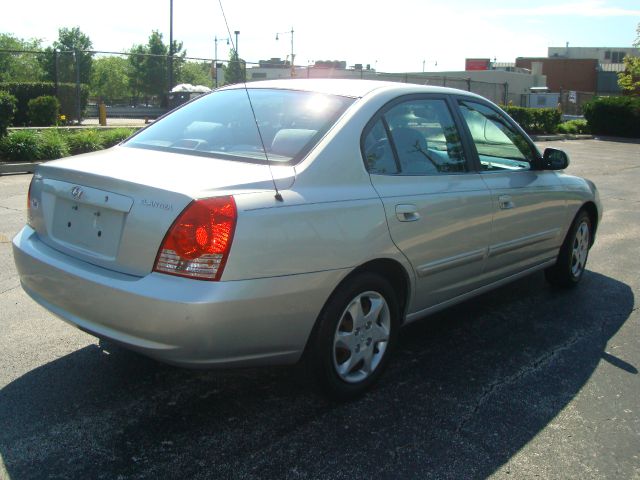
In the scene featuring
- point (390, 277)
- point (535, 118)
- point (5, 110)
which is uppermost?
point (535, 118)

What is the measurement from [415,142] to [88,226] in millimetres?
1936

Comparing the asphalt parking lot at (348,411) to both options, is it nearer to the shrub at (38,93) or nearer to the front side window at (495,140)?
the front side window at (495,140)

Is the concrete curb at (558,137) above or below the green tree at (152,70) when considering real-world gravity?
below

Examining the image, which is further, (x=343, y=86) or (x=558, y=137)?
(x=558, y=137)

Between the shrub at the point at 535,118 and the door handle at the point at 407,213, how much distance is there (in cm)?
2658

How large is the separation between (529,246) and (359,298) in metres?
1.98

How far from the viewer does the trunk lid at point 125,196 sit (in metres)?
2.85

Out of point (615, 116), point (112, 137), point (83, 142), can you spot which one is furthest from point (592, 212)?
point (615, 116)

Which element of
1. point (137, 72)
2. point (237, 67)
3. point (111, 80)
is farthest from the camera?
point (111, 80)

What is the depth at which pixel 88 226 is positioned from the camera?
3117 mm

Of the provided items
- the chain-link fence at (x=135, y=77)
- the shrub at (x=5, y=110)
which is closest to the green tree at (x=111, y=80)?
the chain-link fence at (x=135, y=77)

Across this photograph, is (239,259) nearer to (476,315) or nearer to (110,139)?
(476,315)

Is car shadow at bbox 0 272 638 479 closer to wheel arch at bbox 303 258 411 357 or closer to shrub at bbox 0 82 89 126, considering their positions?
wheel arch at bbox 303 258 411 357

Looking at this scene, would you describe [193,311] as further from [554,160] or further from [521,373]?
[554,160]
